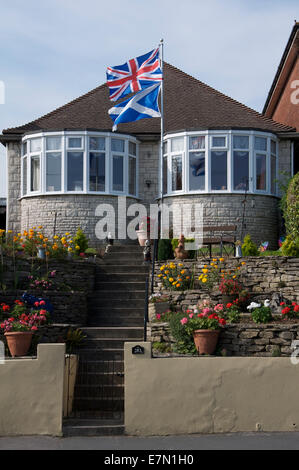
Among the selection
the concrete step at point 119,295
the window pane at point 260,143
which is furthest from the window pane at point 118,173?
the concrete step at point 119,295

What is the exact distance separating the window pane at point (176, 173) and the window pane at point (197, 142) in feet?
1.75

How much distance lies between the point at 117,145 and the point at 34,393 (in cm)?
1220

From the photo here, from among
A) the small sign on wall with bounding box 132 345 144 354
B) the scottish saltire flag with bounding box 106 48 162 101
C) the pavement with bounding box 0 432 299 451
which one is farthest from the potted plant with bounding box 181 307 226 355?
the scottish saltire flag with bounding box 106 48 162 101

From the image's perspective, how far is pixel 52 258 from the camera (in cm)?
1553

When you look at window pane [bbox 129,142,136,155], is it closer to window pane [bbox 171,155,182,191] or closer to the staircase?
window pane [bbox 171,155,182,191]

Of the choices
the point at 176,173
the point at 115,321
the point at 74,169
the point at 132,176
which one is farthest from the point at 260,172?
the point at 115,321

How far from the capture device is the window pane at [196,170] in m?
20.0

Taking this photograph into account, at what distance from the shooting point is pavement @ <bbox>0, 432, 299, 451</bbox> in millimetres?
8711

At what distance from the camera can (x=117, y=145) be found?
2055cm

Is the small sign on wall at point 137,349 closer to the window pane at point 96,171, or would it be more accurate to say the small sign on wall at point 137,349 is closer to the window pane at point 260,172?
the window pane at point 96,171

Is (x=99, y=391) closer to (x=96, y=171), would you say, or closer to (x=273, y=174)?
(x=96, y=171)

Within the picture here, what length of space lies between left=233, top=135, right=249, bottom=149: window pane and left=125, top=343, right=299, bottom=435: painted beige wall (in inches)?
→ 446

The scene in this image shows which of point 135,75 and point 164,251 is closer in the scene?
point 164,251

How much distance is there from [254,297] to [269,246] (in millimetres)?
6790
